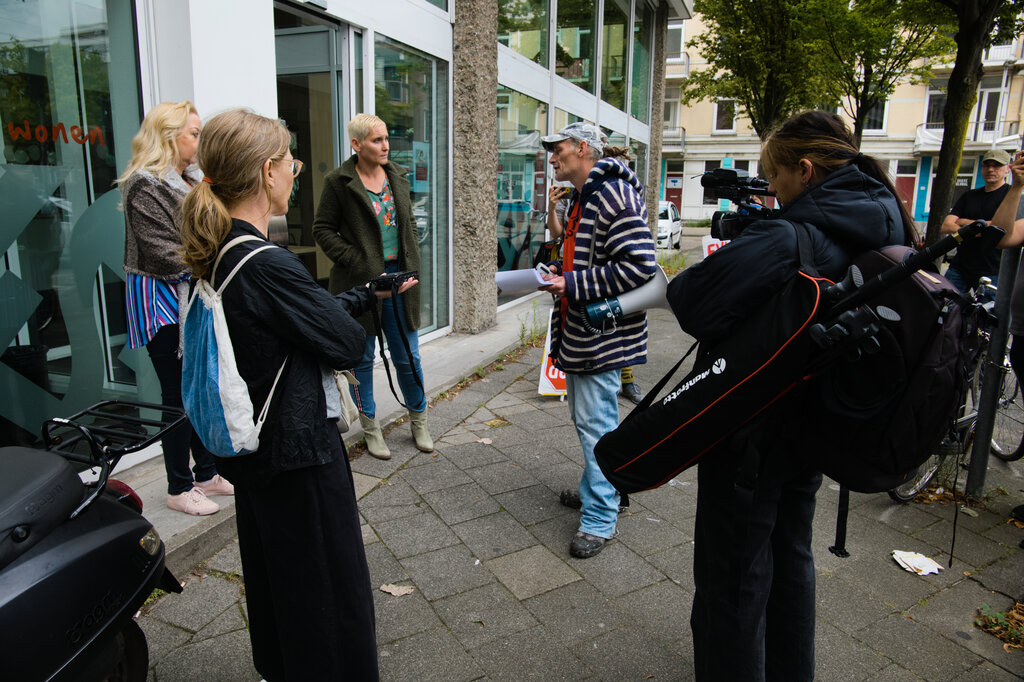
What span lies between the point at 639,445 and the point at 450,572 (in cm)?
154

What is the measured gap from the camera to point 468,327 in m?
7.62

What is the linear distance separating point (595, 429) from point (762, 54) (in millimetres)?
18081

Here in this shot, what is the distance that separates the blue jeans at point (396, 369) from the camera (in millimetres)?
4336

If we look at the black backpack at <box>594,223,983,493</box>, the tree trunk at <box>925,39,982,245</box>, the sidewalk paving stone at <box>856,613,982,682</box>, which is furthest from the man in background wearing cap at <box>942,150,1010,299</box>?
the black backpack at <box>594,223,983,493</box>

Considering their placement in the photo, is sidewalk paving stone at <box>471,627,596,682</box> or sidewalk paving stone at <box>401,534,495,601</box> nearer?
sidewalk paving stone at <box>471,627,596,682</box>

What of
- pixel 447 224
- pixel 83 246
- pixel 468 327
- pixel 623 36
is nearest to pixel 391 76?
pixel 447 224

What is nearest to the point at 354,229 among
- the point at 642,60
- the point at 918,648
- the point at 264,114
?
the point at 264,114

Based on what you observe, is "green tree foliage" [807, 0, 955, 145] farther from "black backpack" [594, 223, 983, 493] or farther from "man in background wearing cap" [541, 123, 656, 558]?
"black backpack" [594, 223, 983, 493]

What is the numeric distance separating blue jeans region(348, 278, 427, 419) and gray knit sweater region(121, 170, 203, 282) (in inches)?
53.9

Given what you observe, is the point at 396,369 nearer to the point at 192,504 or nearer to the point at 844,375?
the point at 192,504

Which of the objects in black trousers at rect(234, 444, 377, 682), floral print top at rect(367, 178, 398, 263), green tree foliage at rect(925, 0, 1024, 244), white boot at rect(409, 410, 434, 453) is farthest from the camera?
green tree foliage at rect(925, 0, 1024, 244)

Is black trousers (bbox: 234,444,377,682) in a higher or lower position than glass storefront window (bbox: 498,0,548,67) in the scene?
lower

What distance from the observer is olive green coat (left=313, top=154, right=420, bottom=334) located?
13.5 ft

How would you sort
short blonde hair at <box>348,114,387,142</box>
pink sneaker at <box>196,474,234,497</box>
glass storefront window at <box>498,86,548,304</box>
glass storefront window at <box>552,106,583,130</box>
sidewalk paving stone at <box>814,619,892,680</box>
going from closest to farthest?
sidewalk paving stone at <box>814,619,892,680</box>
pink sneaker at <box>196,474,234,497</box>
short blonde hair at <box>348,114,387,142</box>
glass storefront window at <box>498,86,548,304</box>
glass storefront window at <box>552,106,583,130</box>
